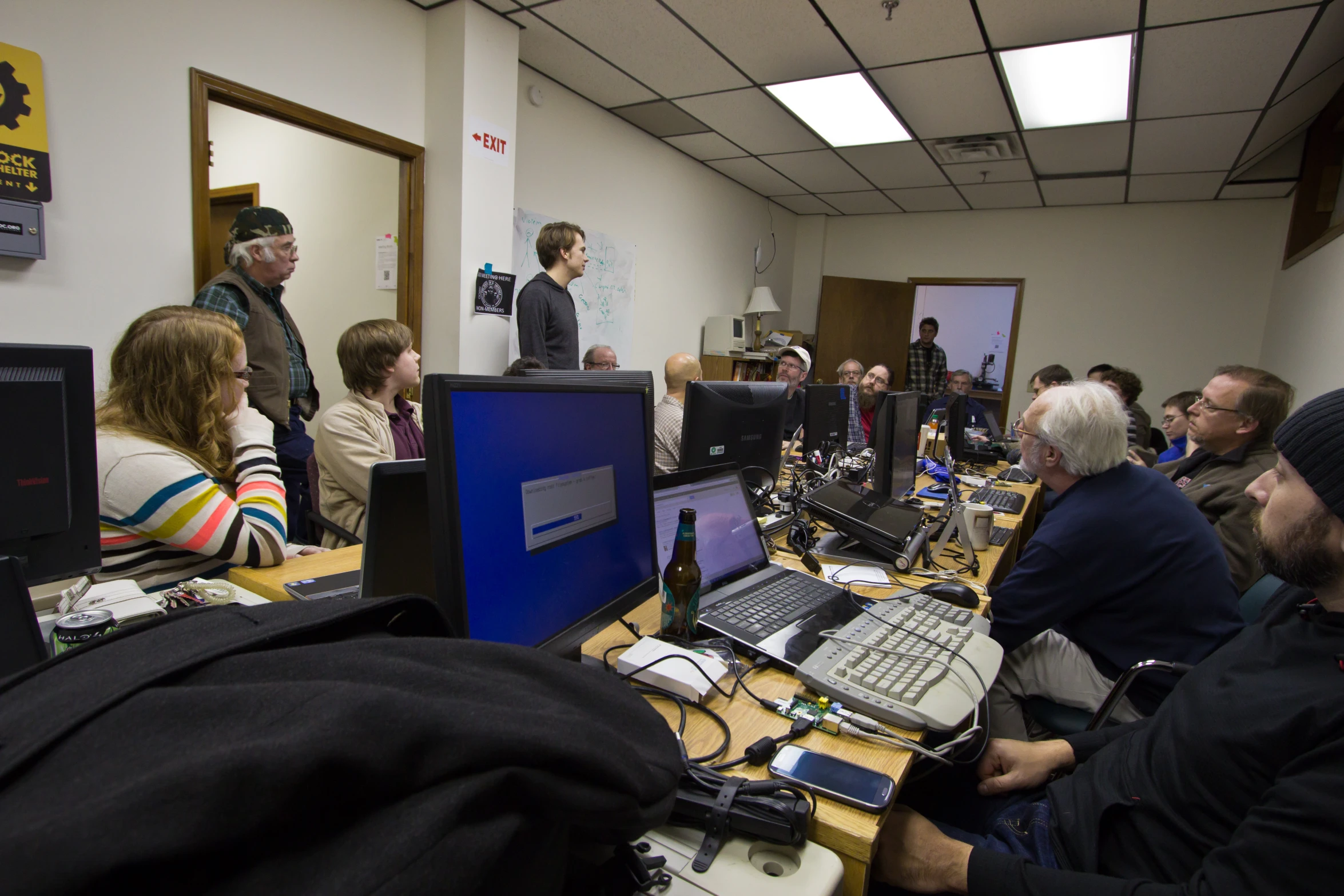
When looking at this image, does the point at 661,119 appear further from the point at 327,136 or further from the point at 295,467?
the point at 295,467

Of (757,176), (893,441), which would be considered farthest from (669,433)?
(757,176)

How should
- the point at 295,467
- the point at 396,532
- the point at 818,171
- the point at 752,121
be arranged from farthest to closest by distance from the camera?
the point at 818,171 → the point at 752,121 → the point at 295,467 → the point at 396,532

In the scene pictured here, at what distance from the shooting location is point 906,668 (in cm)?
107

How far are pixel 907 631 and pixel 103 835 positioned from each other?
1.13 m

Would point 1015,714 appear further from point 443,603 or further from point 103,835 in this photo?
point 103,835

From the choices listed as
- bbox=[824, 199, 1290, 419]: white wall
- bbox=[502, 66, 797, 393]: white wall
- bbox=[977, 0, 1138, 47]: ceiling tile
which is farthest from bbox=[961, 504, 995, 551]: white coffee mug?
bbox=[824, 199, 1290, 419]: white wall

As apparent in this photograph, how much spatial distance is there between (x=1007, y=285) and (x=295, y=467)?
20.9 ft

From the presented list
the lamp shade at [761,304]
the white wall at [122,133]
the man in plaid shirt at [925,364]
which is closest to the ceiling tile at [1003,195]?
the man in plaid shirt at [925,364]

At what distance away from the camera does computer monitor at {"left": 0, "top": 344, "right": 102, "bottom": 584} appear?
853mm

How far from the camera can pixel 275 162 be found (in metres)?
4.15

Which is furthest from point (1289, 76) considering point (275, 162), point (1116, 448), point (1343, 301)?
point (275, 162)

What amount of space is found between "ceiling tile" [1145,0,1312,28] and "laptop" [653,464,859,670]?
2.91 metres

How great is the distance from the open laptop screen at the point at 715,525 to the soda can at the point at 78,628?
30.9 inches

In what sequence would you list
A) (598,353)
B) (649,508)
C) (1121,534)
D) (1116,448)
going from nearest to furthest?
(649,508), (1121,534), (1116,448), (598,353)
